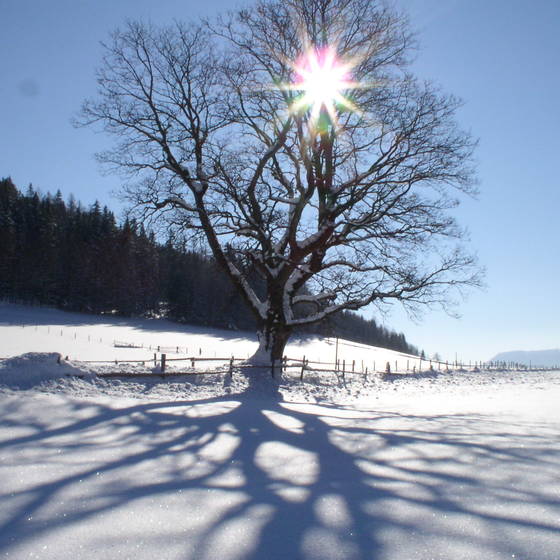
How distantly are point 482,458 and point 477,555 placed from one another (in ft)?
7.59

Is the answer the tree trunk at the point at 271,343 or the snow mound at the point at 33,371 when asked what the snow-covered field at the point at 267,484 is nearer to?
the snow mound at the point at 33,371

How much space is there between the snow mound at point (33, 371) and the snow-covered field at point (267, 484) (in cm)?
75

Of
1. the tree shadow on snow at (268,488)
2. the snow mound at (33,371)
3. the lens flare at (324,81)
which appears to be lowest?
the tree shadow on snow at (268,488)

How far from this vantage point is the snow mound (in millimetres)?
8609

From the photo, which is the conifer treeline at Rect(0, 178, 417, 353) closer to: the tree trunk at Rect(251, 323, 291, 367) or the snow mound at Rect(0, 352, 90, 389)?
the tree trunk at Rect(251, 323, 291, 367)

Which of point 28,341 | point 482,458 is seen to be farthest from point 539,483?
point 28,341

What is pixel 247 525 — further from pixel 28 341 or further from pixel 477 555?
pixel 28 341

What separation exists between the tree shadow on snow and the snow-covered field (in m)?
0.02

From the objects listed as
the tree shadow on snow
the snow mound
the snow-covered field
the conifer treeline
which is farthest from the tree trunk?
the conifer treeline

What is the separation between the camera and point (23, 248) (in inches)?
2571

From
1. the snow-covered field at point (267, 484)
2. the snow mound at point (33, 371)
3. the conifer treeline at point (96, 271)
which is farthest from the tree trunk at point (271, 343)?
the conifer treeline at point (96, 271)

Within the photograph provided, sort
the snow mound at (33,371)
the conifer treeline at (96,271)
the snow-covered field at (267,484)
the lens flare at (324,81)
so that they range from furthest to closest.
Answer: the conifer treeline at (96,271) < the lens flare at (324,81) < the snow mound at (33,371) < the snow-covered field at (267,484)

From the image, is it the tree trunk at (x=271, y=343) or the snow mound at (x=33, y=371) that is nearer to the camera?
the snow mound at (x=33, y=371)

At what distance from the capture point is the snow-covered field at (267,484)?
2906 mm
